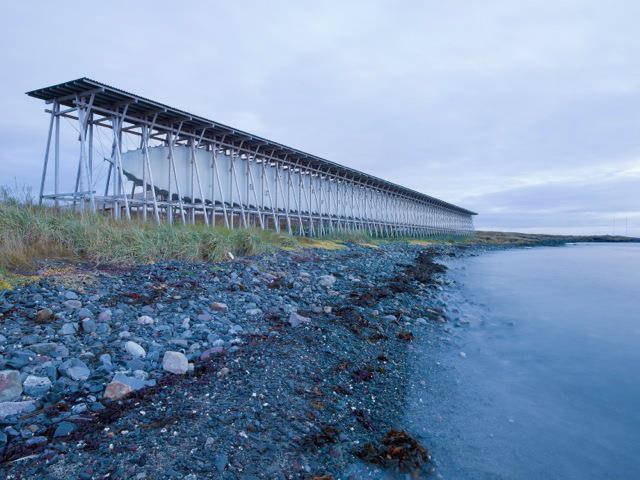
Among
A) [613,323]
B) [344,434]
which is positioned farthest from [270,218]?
[344,434]

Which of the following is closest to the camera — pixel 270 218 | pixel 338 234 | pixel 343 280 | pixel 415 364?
pixel 415 364

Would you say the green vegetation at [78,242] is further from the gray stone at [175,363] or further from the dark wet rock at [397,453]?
the dark wet rock at [397,453]

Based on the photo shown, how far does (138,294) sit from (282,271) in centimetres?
361

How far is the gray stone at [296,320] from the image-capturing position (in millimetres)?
5039

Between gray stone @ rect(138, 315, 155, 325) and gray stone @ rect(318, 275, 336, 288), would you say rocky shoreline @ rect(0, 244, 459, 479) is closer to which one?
gray stone @ rect(138, 315, 155, 325)

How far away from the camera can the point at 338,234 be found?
76.1ft

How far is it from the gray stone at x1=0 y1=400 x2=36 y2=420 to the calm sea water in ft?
9.47

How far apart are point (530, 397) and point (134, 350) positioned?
4.35 metres

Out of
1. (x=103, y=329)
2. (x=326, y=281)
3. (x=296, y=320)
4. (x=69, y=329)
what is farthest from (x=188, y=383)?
(x=326, y=281)

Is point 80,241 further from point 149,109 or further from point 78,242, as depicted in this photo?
point 149,109

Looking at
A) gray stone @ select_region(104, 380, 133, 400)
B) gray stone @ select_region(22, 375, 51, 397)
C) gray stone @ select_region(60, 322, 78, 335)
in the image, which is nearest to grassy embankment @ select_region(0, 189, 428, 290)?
gray stone @ select_region(60, 322, 78, 335)

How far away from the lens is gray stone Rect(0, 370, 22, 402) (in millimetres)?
2604

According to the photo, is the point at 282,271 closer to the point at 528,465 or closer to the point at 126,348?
the point at 126,348

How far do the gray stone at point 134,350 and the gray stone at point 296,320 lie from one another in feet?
6.49
